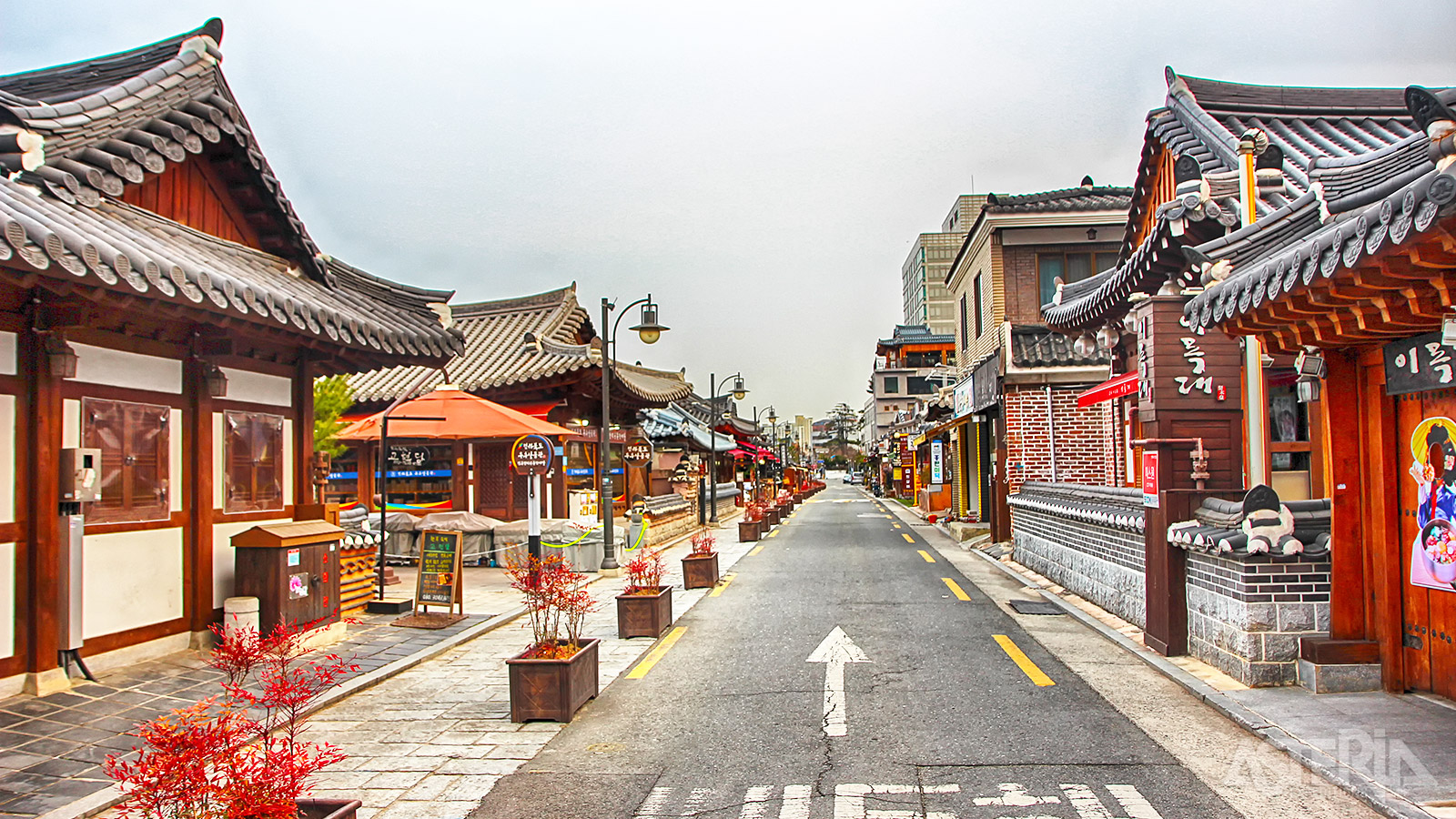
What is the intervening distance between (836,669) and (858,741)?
2507 millimetres

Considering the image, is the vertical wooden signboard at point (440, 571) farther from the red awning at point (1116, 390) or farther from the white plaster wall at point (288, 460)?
the red awning at point (1116, 390)

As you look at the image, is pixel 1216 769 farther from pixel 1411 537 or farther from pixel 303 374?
pixel 303 374

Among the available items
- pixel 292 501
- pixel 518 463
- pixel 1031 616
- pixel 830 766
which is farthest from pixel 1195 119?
pixel 292 501

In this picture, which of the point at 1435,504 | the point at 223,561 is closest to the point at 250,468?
the point at 223,561

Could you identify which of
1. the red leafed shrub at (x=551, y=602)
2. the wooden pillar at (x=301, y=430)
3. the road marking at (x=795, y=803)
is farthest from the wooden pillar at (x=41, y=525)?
the road marking at (x=795, y=803)

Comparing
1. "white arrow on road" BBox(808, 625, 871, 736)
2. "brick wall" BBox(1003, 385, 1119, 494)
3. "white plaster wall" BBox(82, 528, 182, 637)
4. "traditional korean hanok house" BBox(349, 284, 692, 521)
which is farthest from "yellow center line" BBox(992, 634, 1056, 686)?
"brick wall" BBox(1003, 385, 1119, 494)

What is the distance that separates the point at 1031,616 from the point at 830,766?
7174 millimetres

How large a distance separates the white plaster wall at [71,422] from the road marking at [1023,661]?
28.9ft

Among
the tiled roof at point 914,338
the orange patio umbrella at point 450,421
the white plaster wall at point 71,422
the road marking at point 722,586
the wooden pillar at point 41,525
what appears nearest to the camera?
the wooden pillar at point 41,525

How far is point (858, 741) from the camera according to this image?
21.7 feet

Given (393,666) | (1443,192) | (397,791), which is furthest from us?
(393,666)

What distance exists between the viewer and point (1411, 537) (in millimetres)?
7004

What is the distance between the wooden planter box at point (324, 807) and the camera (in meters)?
3.95

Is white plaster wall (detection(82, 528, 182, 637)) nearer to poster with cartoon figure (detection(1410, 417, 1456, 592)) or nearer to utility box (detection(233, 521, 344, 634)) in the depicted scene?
utility box (detection(233, 521, 344, 634))
